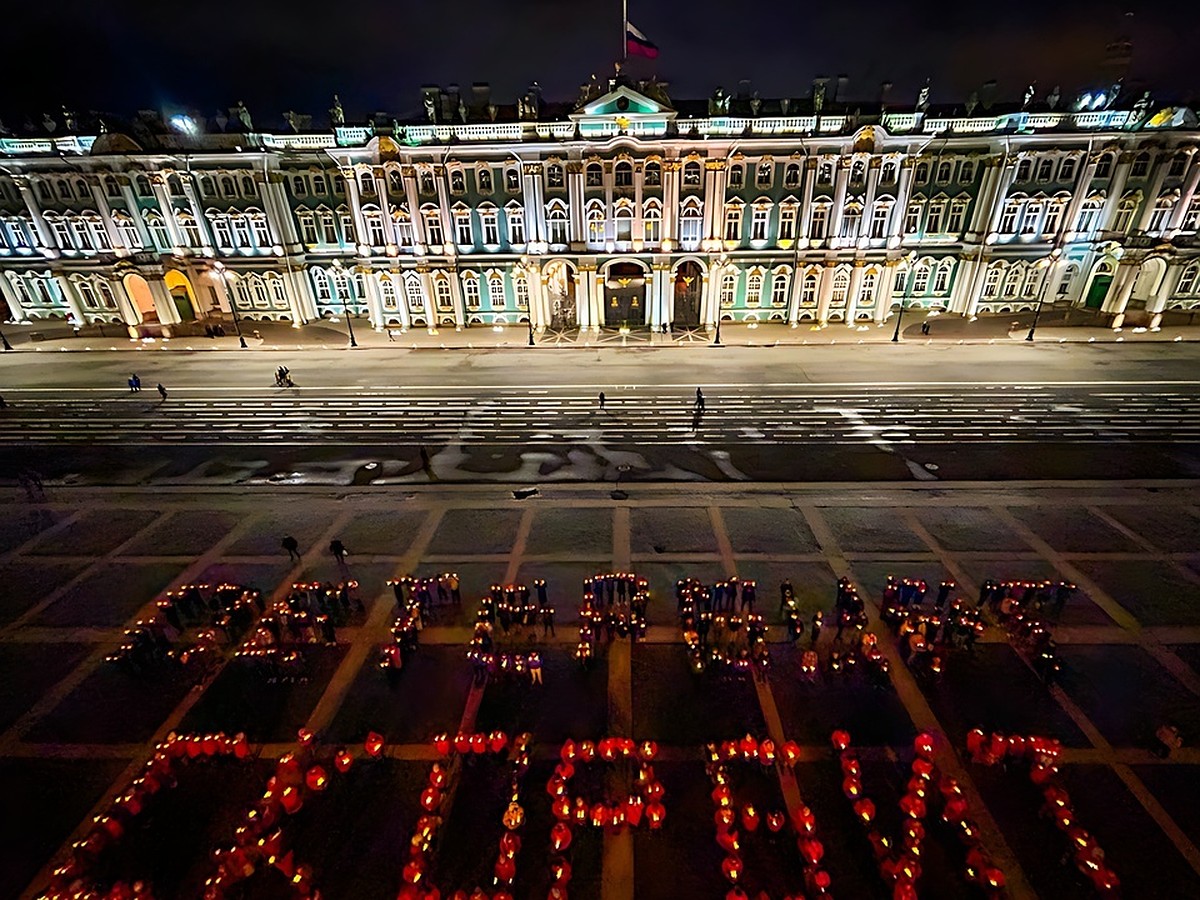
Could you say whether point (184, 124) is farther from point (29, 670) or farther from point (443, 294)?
point (29, 670)

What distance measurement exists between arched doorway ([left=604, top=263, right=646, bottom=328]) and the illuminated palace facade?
21 centimetres

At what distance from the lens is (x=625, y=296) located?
4938 centimetres

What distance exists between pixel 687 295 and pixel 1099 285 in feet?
117

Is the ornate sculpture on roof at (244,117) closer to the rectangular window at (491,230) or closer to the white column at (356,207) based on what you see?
the white column at (356,207)

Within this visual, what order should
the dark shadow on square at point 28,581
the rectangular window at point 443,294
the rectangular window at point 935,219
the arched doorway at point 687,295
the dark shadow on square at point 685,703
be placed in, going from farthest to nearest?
the rectangular window at point 443,294
the arched doorway at point 687,295
the rectangular window at point 935,219
the dark shadow on square at point 28,581
the dark shadow on square at point 685,703

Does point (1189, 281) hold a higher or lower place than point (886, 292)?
higher

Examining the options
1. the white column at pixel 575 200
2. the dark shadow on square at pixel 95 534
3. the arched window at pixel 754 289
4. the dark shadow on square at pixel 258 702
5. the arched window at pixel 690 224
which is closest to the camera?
the dark shadow on square at pixel 258 702

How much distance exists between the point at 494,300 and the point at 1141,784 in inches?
1934

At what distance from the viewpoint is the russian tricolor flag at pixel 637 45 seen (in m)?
35.3

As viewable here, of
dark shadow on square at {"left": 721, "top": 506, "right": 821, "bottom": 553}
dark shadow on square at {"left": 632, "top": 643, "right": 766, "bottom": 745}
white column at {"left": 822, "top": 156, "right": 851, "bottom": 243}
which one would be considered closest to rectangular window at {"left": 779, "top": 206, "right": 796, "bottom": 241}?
white column at {"left": 822, "top": 156, "right": 851, "bottom": 243}

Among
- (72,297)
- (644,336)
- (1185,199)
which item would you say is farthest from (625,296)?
(72,297)

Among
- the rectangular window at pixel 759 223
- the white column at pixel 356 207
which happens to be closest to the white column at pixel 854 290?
the rectangular window at pixel 759 223

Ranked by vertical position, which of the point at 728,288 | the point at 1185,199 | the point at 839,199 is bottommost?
the point at 728,288

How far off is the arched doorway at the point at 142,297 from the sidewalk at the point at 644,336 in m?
2.70
